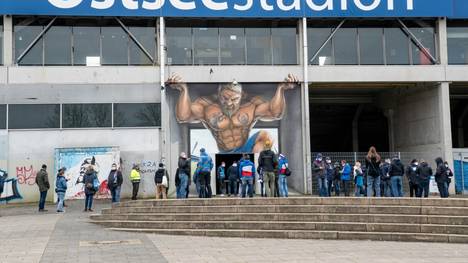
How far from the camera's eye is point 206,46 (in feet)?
81.9

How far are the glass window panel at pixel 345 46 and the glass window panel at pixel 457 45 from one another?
14.2 ft

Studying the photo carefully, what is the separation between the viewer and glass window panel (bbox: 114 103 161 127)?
2392cm

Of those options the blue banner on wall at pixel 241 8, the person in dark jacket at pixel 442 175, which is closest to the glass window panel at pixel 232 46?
the blue banner on wall at pixel 241 8

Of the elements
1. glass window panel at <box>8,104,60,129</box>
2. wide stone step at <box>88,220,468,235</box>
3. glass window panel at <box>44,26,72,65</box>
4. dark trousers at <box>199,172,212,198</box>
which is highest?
glass window panel at <box>44,26,72,65</box>

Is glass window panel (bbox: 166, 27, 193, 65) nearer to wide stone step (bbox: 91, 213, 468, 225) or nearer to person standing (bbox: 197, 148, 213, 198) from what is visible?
person standing (bbox: 197, 148, 213, 198)

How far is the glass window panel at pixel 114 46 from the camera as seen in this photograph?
24.4m

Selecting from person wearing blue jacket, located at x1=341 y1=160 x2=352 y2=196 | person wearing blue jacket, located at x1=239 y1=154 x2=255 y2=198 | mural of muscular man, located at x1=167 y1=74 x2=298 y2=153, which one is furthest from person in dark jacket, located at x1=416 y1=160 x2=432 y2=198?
mural of muscular man, located at x1=167 y1=74 x2=298 y2=153

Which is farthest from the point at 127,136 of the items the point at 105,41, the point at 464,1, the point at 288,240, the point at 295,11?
the point at 464,1

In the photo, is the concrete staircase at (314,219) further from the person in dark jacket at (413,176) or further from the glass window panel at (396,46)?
the glass window panel at (396,46)

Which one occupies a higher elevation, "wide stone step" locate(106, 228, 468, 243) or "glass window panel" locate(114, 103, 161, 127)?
"glass window panel" locate(114, 103, 161, 127)

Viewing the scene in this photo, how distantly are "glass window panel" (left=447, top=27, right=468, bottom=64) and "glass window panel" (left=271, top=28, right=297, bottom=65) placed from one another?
23.0ft

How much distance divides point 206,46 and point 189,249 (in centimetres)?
1565

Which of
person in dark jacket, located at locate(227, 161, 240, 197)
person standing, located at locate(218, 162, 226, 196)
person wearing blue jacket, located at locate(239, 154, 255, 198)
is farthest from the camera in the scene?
person standing, located at locate(218, 162, 226, 196)

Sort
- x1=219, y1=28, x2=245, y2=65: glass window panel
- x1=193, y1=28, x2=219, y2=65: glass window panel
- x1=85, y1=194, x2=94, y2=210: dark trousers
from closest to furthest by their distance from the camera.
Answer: x1=85, y1=194, x2=94, y2=210: dark trousers, x1=193, y1=28, x2=219, y2=65: glass window panel, x1=219, y1=28, x2=245, y2=65: glass window panel
